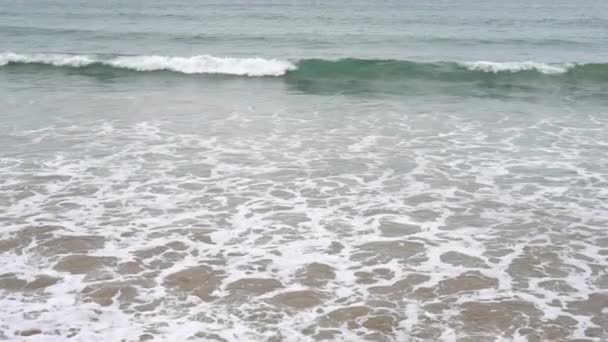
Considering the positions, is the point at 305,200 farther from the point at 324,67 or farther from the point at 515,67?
the point at 515,67

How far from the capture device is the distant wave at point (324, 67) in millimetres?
21516

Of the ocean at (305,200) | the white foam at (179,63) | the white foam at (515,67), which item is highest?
the white foam at (179,63)

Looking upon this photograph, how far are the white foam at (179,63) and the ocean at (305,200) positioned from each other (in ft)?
0.38

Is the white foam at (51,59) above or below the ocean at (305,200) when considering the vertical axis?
above

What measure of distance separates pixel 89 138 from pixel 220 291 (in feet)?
23.8

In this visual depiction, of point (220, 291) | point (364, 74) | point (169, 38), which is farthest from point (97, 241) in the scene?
point (169, 38)

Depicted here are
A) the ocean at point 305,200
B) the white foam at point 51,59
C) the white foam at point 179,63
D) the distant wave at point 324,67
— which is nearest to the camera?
the ocean at point 305,200

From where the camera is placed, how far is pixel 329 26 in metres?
31.3

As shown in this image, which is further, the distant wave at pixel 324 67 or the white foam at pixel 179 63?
the white foam at pixel 179 63

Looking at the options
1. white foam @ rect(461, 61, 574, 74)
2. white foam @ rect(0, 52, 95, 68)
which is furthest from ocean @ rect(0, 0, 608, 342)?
white foam @ rect(0, 52, 95, 68)

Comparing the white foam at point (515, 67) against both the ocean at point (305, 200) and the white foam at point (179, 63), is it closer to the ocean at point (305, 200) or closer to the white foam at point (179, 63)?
the ocean at point (305, 200)

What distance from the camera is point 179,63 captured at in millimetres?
23000

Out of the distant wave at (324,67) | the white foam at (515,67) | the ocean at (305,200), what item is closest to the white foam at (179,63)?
the distant wave at (324,67)

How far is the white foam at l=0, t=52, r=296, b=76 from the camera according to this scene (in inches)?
877
